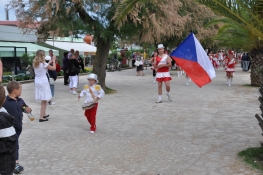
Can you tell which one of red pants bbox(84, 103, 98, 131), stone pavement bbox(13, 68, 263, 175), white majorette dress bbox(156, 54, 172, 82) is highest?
white majorette dress bbox(156, 54, 172, 82)

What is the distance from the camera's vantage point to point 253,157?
523 centimetres

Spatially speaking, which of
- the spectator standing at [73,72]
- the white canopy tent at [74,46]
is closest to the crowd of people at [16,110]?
the spectator standing at [73,72]

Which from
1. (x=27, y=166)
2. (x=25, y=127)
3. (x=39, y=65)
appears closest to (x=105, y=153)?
(x=27, y=166)

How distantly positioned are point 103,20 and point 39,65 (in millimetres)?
4770

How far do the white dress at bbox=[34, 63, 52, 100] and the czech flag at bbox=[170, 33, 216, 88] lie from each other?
3273 mm

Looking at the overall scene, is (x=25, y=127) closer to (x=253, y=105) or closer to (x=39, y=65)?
(x=39, y=65)

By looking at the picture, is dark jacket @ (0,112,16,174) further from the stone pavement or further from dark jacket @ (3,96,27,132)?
the stone pavement

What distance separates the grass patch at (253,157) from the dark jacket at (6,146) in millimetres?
3298

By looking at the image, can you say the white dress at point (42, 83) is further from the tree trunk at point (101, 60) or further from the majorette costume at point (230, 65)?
the majorette costume at point (230, 65)

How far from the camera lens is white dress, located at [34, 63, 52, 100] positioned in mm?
7973

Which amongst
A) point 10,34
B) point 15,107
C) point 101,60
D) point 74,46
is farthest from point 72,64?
point 74,46

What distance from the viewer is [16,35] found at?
82.8 ft

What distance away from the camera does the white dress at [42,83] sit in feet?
26.2

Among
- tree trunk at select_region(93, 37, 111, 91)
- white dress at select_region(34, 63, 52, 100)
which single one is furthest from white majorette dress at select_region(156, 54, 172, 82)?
white dress at select_region(34, 63, 52, 100)
